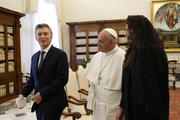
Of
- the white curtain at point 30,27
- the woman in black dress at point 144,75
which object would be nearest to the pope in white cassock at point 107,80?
the woman in black dress at point 144,75

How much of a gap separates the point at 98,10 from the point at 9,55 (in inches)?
212

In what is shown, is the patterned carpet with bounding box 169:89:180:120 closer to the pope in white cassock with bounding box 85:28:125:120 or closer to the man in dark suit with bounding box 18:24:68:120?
the pope in white cassock with bounding box 85:28:125:120

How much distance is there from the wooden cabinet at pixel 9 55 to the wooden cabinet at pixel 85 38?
11.5ft

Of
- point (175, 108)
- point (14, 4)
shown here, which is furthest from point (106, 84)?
point (14, 4)

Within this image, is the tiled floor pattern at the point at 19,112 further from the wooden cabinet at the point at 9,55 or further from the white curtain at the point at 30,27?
the white curtain at the point at 30,27

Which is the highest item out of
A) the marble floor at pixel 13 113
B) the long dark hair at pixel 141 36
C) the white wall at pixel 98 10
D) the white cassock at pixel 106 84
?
the white wall at pixel 98 10

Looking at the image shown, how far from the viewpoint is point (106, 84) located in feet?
7.11

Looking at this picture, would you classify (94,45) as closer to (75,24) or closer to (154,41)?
(75,24)

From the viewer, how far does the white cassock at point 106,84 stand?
2119 millimetres

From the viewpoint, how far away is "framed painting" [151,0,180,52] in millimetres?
9096

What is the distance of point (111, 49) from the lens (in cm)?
219

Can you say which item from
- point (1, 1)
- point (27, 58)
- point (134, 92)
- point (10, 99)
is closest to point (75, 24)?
point (27, 58)

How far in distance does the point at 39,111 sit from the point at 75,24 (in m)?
7.57

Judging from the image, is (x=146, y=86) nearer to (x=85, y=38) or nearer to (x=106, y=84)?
(x=106, y=84)
